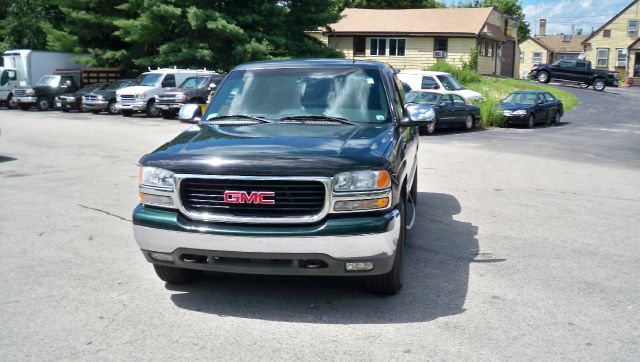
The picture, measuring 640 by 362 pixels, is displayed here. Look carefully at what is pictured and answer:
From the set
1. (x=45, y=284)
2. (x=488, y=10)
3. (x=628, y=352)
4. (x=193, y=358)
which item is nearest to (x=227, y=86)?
(x=45, y=284)

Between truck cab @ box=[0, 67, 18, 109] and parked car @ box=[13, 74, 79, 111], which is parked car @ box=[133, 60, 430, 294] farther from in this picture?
truck cab @ box=[0, 67, 18, 109]

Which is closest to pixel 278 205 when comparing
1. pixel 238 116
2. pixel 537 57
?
pixel 238 116

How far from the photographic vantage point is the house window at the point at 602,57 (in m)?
66.4

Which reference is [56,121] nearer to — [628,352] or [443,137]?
[443,137]

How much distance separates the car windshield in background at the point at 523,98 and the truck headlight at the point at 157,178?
2158cm

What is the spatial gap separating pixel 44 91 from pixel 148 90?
28.4 ft

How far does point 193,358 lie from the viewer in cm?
382

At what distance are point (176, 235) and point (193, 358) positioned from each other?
0.94m

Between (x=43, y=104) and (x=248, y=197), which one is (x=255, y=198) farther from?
(x=43, y=104)

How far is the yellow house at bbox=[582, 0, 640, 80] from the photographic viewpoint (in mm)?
63941

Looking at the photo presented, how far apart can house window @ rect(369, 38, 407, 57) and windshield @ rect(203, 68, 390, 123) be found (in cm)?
4159

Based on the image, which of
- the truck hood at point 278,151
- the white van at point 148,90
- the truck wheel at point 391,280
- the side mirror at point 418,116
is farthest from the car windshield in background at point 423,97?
the truck wheel at point 391,280

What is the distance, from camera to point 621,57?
65312mm

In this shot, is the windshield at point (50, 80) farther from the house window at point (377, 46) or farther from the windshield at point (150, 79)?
the house window at point (377, 46)
